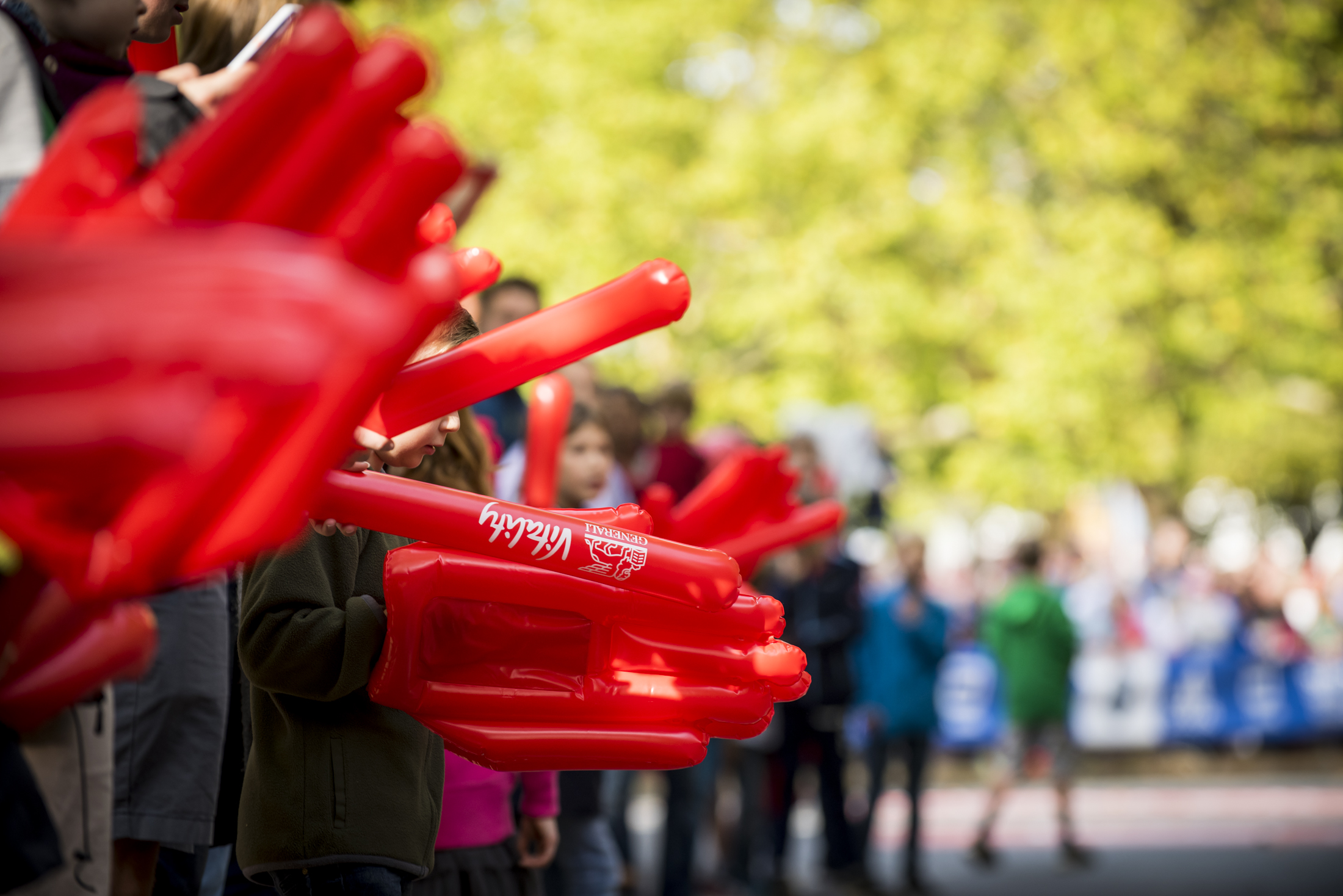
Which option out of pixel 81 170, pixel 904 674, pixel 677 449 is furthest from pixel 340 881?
pixel 904 674

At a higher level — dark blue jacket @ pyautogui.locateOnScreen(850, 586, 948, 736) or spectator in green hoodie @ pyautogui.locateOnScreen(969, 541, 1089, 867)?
dark blue jacket @ pyautogui.locateOnScreen(850, 586, 948, 736)

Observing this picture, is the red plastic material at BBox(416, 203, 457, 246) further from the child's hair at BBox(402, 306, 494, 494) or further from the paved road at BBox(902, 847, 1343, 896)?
the paved road at BBox(902, 847, 1343, 896)

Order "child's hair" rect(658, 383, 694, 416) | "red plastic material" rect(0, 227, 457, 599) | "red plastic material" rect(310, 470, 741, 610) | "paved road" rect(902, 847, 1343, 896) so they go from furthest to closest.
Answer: "paved road" rect(902, 847, 1343, 896) < "child's hair" rect(658, 383, 694, 416) < "red plastic material" rect(310, 470, 741, 610) < "red plastic material" rect(0, 227, 457, 599)

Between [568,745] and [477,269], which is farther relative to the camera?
[568,745]

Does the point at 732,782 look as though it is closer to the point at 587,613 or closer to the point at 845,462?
the point at 845,462

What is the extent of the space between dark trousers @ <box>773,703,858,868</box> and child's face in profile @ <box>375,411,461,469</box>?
601 cm

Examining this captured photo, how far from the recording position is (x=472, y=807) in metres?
3.31

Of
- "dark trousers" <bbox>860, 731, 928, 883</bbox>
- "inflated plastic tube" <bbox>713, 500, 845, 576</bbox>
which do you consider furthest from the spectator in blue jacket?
"inflated plastic tube" <bbox>713, 500, 845, 576</bbox>

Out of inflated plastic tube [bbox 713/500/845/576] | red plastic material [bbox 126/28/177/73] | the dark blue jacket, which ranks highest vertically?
red plastic material [bbox 126/28/177/73]

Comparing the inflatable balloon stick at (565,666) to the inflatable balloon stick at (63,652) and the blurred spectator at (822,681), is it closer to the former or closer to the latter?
the inflatable balloon stick at (63,652)

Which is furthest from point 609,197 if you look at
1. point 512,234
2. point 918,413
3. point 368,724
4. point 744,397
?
point 368,724

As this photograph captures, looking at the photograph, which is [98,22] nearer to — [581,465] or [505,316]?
[581,465]

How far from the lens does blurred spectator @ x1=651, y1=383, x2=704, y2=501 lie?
23.1 feet

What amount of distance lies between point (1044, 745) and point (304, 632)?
8412 mm
